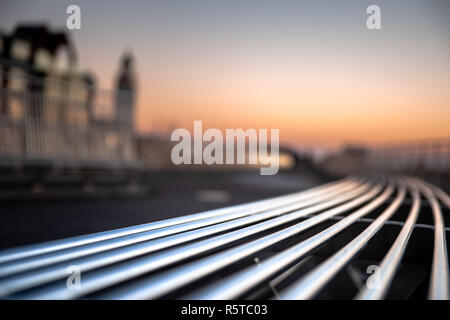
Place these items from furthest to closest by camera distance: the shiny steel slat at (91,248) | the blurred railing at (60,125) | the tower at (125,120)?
the tower at (125,120) < the blurred railing at (60,125) < the shiny steel slat at (91,248)

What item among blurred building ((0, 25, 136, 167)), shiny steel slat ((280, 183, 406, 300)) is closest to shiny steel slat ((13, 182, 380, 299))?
shiny steel slat ((280, 183, 406, 300))

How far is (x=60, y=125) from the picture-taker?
270 inches

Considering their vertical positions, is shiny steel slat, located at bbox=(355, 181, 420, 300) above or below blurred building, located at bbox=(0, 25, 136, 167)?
below

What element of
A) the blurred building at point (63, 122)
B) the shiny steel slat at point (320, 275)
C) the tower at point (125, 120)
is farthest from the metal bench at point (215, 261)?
the tower at point (125, 120)

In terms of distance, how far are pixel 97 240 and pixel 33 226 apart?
256 cm

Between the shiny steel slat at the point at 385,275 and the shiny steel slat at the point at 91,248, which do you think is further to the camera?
the shiny steel slat at the point at 91,248

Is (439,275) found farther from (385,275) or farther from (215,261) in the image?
(215,261)

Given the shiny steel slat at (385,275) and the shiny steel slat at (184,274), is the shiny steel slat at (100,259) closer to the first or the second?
the shiny steel slat at (184,274)

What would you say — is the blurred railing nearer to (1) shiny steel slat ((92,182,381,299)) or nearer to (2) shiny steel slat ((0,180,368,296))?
(2) shiny steel slat ((0,180,368,296))

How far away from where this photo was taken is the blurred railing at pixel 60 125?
6238 mm

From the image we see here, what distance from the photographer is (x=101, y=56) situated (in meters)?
12.5

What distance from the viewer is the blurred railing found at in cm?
624

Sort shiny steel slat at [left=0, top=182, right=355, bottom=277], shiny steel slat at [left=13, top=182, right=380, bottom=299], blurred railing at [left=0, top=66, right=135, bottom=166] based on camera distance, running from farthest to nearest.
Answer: blurred railing at [left=0, top=66, right=135, bottom=166], shiny steel slat at [left=0, top=182, right=355, bottom=277], shiny steel slat at [left=13, top=182, right=380, bottom=299]

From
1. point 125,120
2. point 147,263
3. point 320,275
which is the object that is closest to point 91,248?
point 147,263
